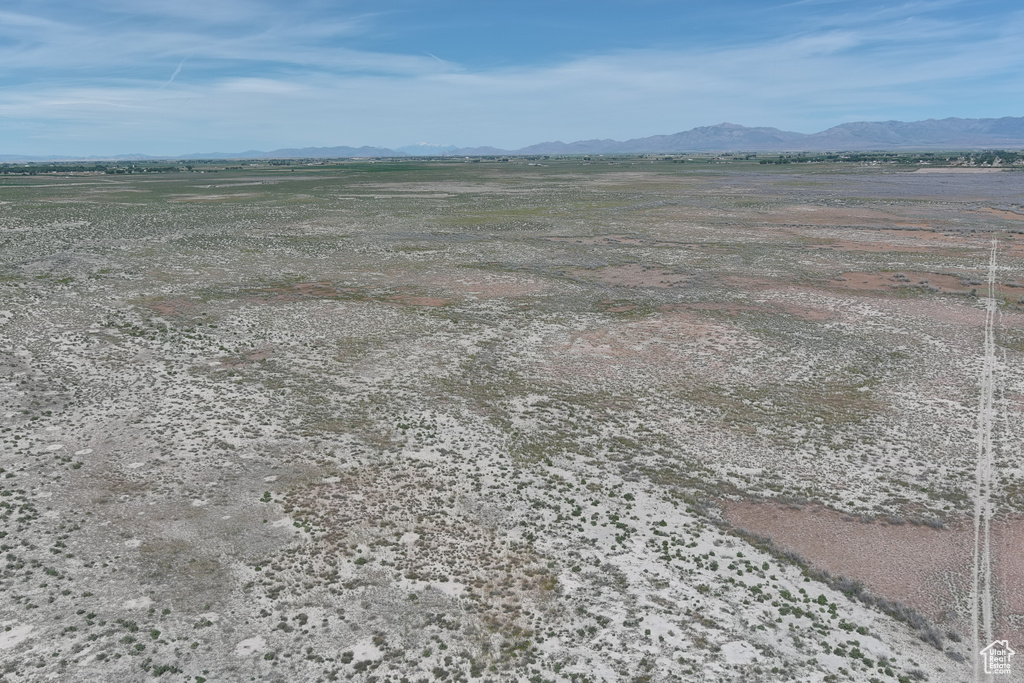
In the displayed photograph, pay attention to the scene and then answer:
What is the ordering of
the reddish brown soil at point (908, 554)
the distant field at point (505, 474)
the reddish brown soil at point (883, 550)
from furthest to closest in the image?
the reddish brown soil at point (883, 550)
the reddish brown soil at point (908, 554)
the distant field at point (505, 474)

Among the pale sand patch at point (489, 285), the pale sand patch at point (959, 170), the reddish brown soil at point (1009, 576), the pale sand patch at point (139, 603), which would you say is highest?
the pale sand patch at point (959, 170)

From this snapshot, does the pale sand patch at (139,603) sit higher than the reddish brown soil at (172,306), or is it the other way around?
the reddish brown soil at (172,306)

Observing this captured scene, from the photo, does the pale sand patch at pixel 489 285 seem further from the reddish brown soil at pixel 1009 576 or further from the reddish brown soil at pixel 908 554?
the reddish brown soil at pixel 1009 576

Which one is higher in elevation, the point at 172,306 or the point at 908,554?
the point at 172,306

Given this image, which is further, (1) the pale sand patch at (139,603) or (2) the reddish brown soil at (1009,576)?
(1) the pale sand patch at (139,603)

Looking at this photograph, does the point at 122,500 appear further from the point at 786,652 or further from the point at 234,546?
the point at 786,652

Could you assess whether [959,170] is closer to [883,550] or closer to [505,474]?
[883,550]

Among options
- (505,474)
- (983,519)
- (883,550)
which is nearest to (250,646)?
(505,474)

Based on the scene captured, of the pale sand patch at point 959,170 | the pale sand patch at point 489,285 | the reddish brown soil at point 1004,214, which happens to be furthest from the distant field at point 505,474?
the pale sand patch at point 959,170
